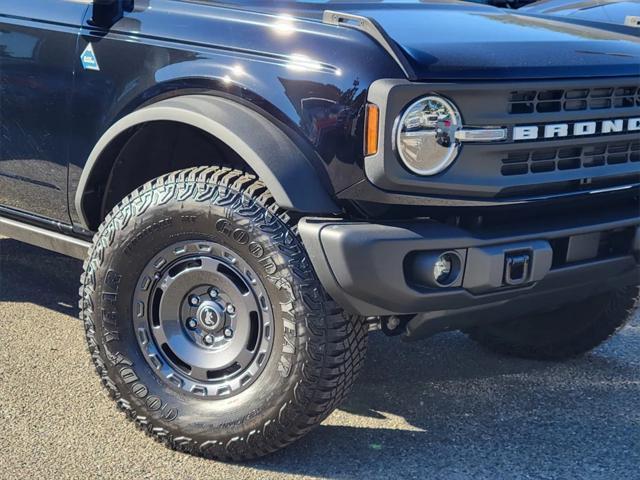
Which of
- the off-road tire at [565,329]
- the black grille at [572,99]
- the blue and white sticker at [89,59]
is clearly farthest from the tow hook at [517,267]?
the blue and white sticker at [89,59]

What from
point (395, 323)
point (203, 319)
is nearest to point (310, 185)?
point (395, 323)

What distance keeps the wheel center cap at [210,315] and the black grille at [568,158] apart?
107 centimetres

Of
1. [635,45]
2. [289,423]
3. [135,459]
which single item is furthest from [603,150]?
[135,459]

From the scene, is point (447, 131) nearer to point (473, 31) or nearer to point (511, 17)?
point (473, 31)

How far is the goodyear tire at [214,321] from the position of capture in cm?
291

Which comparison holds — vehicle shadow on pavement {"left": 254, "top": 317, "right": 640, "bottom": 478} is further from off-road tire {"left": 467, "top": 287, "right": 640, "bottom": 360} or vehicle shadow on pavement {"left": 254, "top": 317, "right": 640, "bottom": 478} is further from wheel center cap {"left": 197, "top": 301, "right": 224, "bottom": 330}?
wheel center cap {"left": 197, "top": 301, "right": 224, "bottom": 330}

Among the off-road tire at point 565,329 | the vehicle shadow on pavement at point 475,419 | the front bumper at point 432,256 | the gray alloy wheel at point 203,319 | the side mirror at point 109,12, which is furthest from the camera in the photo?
the off-road tire at point 565,329

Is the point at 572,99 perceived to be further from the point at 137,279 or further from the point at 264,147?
the point at 137,279

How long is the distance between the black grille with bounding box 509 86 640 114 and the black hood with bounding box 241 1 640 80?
0.18 feet

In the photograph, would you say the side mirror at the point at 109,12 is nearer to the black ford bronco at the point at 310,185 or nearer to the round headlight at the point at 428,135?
the black ford bronco at the point at 310,185

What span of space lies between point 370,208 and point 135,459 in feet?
3.94

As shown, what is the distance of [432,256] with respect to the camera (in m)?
2.77

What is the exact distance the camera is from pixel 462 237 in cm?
278

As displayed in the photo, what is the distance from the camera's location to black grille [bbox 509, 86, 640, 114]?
2.90m
